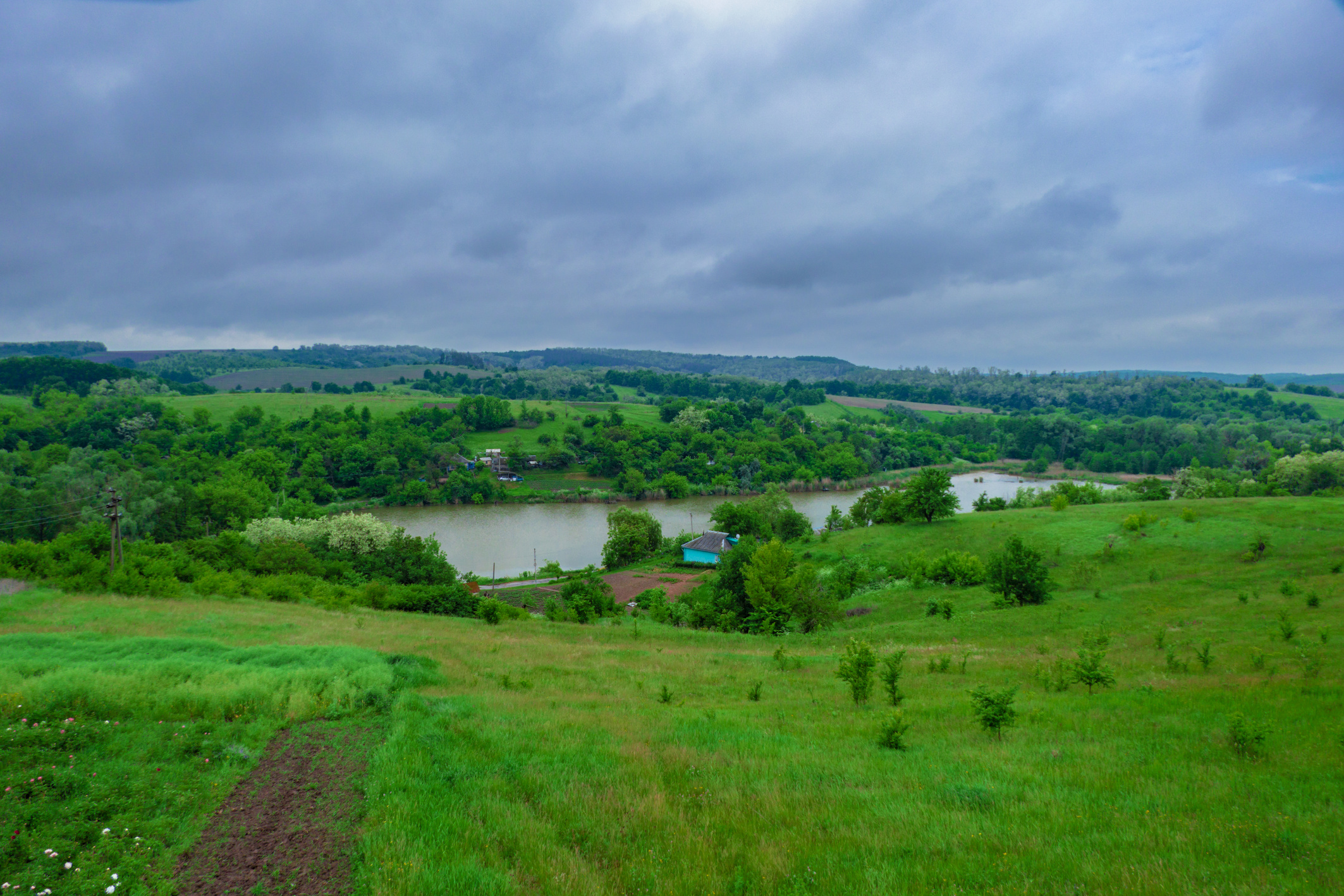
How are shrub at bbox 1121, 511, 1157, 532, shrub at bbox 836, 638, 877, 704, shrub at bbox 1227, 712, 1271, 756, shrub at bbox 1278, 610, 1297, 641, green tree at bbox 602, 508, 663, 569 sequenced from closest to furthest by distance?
1. shrub at bbox 1227, 712, 1271, 756
2. shrub at bbox 836, 638, 877, 704
3. shrub at bbox 1278, 610, 1297, 641
4. shrub at bbox 1121, 511, 1157, 532
5. green tree at bbox 602, 508, 663, 569

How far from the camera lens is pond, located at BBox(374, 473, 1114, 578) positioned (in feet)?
235

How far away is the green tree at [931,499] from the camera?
53.8m

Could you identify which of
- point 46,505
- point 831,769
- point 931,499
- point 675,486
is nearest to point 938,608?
point 931,499

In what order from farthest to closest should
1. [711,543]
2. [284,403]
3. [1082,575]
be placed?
[284,403] → [711,543] → [1082,575]

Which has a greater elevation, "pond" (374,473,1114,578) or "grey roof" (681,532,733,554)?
"grey roof" (681,532,733,554)

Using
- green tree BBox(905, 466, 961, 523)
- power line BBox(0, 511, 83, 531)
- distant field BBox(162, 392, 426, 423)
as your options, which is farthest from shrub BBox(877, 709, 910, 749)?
distant field BBox(162, 392, 426, 423)

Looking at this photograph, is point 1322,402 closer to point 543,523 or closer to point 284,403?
point 543,523

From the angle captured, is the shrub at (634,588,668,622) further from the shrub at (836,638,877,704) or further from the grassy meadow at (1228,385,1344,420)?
the grassy meadow at (1228,385,1344,420)

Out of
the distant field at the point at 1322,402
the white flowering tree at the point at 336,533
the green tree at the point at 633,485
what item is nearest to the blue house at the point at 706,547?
the white flowering tree at the point at 336,533

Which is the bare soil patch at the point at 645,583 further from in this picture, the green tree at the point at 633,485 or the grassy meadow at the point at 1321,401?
the grassy meadow at the point at 1321,401

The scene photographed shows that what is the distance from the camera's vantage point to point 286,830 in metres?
6.55

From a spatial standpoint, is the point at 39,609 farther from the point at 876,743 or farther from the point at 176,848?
the point at 876,743

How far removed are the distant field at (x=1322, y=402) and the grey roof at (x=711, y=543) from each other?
581ft

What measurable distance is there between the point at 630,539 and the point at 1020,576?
142 ft
